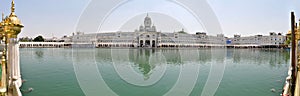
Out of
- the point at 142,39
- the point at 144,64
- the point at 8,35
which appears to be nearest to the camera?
the point at 8,35

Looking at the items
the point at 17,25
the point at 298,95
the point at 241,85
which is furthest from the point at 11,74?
the point at 241,85

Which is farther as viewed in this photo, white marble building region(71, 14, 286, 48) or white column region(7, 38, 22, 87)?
white marble building region(71, 14, 286, 48)

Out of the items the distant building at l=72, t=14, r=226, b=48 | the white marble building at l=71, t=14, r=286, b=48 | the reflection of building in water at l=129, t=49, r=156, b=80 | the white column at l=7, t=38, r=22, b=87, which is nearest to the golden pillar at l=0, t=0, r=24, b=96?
the white column at l=7, t=38, r=22, b=87

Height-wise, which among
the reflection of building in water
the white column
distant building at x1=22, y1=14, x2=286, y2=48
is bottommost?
the reflection of building in water

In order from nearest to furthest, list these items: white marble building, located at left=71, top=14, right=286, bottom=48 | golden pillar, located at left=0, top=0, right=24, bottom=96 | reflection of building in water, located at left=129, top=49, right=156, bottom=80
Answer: golden pillar, located at left=0, top=0, right=24, bottom=96
reflection of building in water, located at left=129, top=49, right=156, bottom=80
white marble building, located at left=71, top=14, right=286, bottom=48

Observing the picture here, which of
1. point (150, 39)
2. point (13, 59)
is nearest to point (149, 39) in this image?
point (150, 39)

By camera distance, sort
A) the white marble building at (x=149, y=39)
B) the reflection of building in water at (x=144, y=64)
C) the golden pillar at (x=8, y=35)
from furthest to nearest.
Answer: the white marble building at (x=149, y=39) → the reflection of building in water at (x=144, y=64) → the golden pillar at (x=8, y=35)

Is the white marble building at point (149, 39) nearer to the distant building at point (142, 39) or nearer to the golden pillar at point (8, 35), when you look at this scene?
the distant building at point (142, 39)

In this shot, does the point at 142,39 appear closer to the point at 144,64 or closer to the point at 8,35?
the point at 144,64

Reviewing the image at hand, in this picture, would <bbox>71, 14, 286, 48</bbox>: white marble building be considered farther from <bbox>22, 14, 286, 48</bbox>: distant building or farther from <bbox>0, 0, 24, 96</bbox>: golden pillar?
<bbox>0, 0, 24, 96</bbox>: golden pillar

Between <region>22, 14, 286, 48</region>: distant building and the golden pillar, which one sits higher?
<region>22, 14, 286, 48</region>: distant building

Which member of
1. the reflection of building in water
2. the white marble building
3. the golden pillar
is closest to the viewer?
the golden pillar

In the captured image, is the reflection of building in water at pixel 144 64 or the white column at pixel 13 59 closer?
the white column at pixel 13 59

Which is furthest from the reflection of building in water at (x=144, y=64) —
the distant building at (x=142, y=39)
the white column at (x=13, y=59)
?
the distant building at (x=142, y=39)
